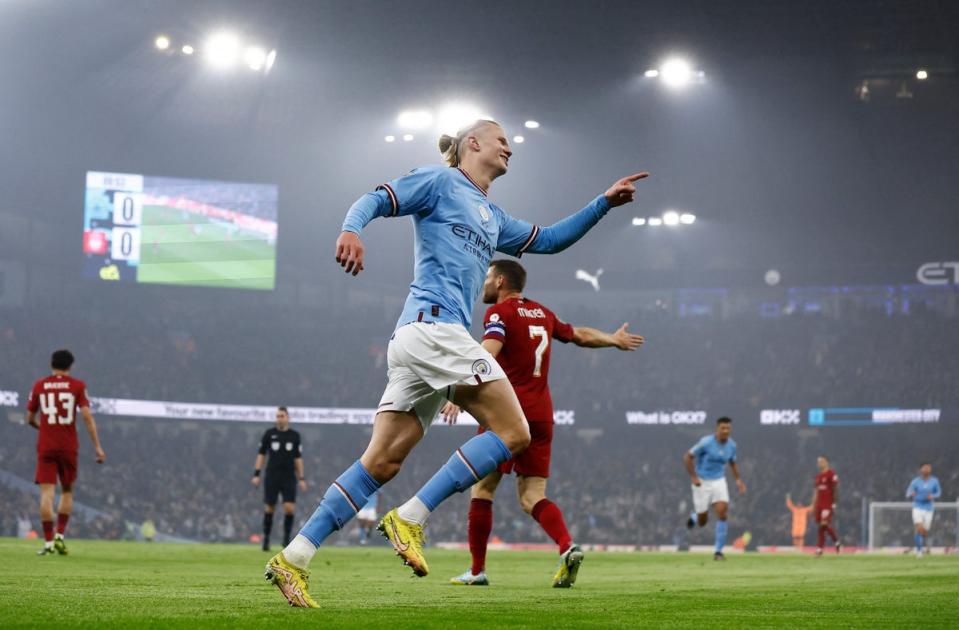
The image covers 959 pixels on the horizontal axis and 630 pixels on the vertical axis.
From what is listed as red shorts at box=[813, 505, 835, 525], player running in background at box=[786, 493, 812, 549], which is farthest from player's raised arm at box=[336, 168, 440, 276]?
player running in background at box=[786, 493, 812, 549]

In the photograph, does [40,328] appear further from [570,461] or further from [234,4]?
[570,461]

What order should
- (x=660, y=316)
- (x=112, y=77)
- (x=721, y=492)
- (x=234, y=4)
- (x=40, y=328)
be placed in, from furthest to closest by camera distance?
(x=660, y=316), (x=40, y=328), (x=112, y=77), (x=234, y=4), (x=721, y=492)

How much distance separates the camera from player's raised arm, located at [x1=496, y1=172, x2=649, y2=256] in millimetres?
5914

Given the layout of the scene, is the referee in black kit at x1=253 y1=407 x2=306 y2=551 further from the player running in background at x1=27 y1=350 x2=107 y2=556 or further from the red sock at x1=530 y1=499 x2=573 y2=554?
the red sock at x1=530 y1=499 x2=573 y2=554

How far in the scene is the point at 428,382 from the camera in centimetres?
499

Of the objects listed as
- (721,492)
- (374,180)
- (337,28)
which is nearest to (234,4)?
(337,28)

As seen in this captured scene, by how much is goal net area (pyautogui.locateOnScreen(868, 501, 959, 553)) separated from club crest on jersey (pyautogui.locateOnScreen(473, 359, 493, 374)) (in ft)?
85.3

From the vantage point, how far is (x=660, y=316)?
48.4 meters

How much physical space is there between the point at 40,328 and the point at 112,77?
10.4 metres

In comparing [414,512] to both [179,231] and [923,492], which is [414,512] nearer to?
[923,492]

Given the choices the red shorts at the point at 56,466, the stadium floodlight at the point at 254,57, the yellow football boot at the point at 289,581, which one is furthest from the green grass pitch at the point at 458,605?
the stadium floodlight at the point at 254,57

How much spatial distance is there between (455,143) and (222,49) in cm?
3231

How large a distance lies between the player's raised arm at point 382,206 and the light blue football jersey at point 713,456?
45.7 ft

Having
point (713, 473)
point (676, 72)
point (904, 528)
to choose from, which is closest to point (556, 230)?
point (713, 473)
